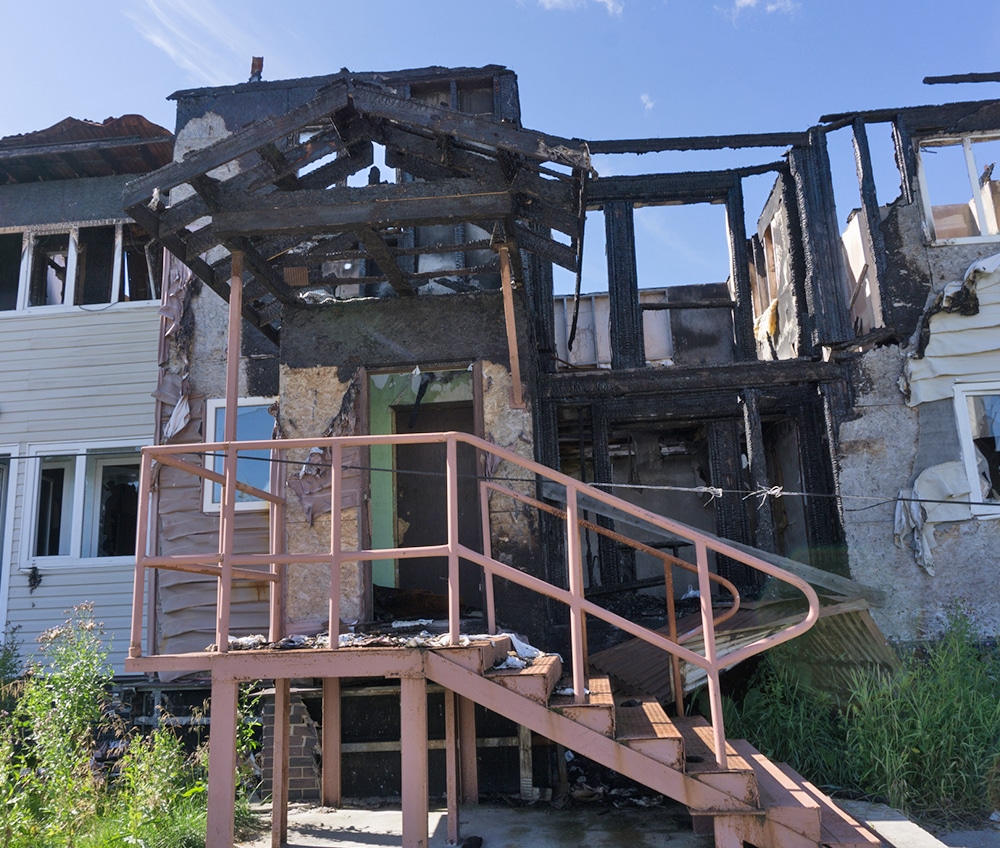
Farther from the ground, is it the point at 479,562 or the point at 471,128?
the point at 471,128

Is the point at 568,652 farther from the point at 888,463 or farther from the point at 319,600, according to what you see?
the point at 888,463

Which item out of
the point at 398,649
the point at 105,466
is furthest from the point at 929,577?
the point at 105,466

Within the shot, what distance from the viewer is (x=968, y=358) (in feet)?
27.0

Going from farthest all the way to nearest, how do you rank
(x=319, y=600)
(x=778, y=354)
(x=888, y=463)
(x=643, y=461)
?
(x=643, y=461), (x=778, y=354), (x=888, y=463), (x=319, y=600)

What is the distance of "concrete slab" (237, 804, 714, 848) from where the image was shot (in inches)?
215

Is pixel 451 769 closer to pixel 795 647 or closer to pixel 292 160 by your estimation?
pixel 795 647

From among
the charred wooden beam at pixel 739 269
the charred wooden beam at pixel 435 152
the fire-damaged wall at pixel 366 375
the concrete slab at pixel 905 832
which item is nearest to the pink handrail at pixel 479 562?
the concrete slab at pixel 905 832

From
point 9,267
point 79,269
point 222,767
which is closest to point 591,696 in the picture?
point 222,767

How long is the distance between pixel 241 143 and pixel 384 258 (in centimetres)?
137

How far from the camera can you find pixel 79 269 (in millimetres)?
11414

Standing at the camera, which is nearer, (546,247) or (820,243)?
(546,247)

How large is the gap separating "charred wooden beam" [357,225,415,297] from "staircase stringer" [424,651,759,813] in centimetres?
310

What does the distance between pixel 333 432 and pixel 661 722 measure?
13.1 feet

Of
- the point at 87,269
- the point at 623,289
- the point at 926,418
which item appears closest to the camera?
the point at 926,418
